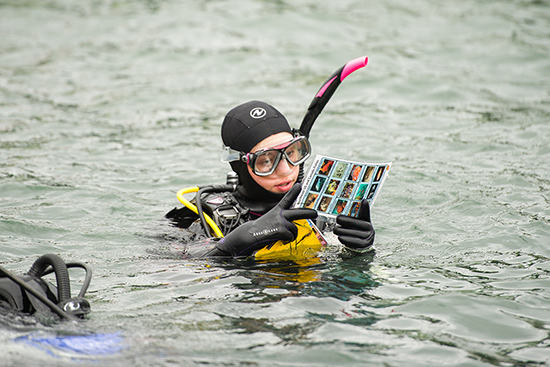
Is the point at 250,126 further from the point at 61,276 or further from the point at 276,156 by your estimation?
the point at 61,276

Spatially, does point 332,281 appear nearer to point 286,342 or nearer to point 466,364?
point 286,342

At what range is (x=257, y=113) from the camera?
15.1ft

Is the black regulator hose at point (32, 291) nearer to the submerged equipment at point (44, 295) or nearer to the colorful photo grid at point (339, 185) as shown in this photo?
the submerged equipment at point (44, 295)

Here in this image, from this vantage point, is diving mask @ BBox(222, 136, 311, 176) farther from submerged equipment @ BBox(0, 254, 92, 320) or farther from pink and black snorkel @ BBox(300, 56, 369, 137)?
submerged equipment @ BBox(0, 254, 92, 320)

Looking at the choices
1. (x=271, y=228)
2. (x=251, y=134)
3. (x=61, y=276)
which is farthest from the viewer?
(x=251, y=134)

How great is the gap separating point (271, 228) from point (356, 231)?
57 centimetres

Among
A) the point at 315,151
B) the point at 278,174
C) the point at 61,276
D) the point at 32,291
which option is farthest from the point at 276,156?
the point at 315,151

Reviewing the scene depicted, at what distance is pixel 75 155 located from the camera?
7504 mm

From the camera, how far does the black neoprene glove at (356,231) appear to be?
165 inches

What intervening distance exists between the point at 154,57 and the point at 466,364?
933cm

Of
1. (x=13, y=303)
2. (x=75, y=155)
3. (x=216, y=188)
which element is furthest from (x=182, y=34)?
(x=13, y=303)

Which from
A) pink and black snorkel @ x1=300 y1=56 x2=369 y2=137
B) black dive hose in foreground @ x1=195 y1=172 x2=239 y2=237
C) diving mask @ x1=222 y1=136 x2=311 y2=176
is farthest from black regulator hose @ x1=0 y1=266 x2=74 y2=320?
pink and black snorkel @ x1=300 y1=56 x2=369 y2=137

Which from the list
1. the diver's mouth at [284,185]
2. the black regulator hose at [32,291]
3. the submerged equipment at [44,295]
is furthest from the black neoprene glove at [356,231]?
the black regulator hose at [32,291]

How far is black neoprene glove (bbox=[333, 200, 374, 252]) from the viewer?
165 inches
